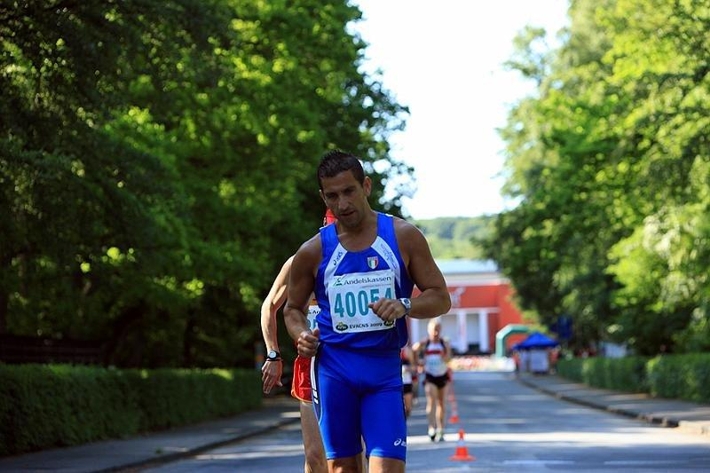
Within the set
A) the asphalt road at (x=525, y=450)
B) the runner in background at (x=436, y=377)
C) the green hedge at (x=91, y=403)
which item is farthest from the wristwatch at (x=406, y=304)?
the runner in background at (x=436, y=377)

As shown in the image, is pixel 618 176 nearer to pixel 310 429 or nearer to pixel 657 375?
pixel 657 375

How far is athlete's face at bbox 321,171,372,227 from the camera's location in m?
7.03

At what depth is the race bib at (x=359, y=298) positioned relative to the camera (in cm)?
706

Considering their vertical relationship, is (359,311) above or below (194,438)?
above

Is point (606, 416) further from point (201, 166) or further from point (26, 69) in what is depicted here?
point (26, 69)

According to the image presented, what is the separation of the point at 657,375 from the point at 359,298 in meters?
36.1

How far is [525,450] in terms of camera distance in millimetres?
20062

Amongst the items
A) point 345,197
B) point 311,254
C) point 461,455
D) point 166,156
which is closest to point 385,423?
point 311,254

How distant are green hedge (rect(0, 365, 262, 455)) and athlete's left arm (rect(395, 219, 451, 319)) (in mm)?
13138

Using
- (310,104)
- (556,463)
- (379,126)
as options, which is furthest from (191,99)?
(379,126)

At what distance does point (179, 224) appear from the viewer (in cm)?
2842

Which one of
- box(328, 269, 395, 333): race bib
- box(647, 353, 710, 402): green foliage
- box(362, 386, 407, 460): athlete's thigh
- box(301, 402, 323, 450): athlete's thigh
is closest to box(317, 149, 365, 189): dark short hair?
box(328, 269, 395, 333): race bib

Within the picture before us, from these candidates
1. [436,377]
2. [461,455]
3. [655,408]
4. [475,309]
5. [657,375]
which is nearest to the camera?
[461,455]

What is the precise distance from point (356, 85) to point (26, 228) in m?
28.1
